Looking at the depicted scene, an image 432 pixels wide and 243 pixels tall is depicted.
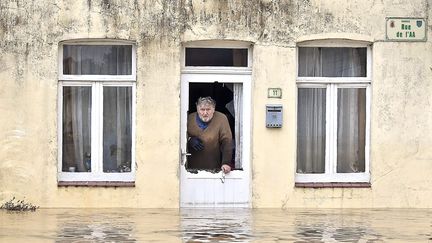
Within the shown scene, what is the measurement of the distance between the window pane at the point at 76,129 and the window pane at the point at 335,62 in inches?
144

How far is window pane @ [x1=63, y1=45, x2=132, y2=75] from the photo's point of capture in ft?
64.8

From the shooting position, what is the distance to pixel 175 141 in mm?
19547

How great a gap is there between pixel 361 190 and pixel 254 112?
7.02 feet

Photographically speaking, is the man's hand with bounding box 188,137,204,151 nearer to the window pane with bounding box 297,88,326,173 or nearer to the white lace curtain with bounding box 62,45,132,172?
the white lace curtain with bounding box 62,45,132,172

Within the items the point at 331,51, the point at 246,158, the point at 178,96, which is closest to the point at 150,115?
the point at 178,96

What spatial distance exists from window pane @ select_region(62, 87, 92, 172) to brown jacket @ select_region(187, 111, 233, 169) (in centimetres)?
166

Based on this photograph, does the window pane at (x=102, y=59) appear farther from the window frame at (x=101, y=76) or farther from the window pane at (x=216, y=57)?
the window pane at (x=216, y=57)

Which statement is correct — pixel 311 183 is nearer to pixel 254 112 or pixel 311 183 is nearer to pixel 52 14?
pixel 254 112

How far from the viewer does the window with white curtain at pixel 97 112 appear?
19.7m

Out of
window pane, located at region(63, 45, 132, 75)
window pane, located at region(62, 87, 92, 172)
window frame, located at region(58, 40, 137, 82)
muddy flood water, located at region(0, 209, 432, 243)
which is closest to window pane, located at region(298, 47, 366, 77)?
muddy flood water, located at region(0, 209, 432, 243)

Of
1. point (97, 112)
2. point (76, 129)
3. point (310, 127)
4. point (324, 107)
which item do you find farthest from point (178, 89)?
point (324, 107)

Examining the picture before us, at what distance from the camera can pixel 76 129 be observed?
1983 centimetres

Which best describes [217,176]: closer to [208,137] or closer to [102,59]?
[208,137]

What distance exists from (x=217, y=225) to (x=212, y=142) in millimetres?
3084
